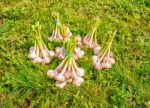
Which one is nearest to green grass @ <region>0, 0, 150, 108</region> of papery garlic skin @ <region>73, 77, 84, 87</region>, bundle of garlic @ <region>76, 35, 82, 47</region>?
papery garlic skin @ <region>73, 77, 84, 87</region>

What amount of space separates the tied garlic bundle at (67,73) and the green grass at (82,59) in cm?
8

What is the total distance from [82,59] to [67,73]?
498mm

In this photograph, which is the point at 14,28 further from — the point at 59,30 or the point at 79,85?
the point at 79,85

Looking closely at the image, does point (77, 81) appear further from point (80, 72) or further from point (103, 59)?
point (103, 59)

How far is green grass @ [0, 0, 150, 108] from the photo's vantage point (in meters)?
4.57

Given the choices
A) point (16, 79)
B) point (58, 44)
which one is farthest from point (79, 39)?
point (16, 79)

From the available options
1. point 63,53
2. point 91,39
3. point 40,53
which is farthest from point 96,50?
point 40,53

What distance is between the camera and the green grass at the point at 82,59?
15.0 ft

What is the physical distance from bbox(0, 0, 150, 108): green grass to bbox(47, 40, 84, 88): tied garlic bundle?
0.08m

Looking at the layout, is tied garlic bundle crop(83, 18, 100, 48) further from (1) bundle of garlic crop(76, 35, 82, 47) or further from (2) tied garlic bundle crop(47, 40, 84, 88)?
(2) tied garlic bundle crop(47, 40, 84, 88)

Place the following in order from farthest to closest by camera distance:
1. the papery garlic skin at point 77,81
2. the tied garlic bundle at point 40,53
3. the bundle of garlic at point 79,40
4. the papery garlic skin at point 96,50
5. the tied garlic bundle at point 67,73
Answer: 1. the bundle of garlic at point 79,40
2. the papery garlic skin at point 96,50
3. the tied garlic bundle at point 40,53
4. the papery garlic skin at point 77,81
5. the tied garlic bundle at point 67,73

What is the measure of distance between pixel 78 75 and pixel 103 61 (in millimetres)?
435

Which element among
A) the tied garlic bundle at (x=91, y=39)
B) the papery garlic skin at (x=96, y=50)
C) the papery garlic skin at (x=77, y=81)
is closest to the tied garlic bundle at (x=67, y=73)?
the papery garlic skin at (x=77, y=81)

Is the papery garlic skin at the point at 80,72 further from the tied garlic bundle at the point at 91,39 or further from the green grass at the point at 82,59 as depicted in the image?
the tied garlic bundle at the point at 91,39
